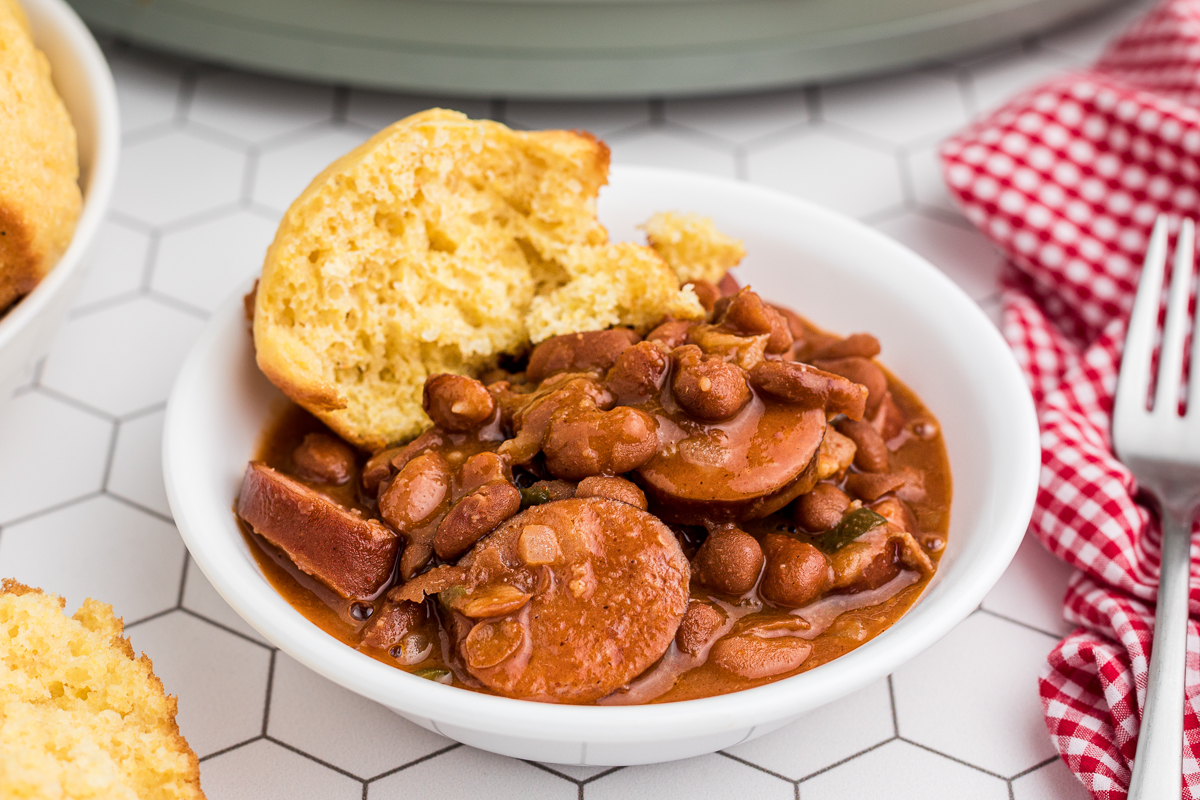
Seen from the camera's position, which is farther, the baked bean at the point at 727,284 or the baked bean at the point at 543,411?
the baked bean at the point at 727,284

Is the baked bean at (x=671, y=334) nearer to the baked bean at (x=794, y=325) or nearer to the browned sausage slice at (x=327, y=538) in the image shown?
the baked bean at (x=794, y=325)

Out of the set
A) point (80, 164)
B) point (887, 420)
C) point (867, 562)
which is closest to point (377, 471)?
point (867, 562)

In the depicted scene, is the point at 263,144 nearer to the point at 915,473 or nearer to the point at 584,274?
the point at 584,274

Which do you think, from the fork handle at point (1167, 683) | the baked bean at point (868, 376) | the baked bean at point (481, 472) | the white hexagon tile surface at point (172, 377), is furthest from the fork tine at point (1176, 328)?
the baked bean at point (481, 472)

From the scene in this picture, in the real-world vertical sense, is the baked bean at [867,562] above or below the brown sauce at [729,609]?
above

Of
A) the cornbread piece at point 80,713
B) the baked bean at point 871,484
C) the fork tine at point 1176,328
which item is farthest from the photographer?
the fork tine at point 1176,328

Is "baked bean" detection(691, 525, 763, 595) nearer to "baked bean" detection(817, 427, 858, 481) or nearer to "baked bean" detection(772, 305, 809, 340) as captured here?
"baked bean" detection(817, 427, 858, 481)

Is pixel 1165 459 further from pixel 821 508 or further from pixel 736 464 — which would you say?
pixel 736 464
